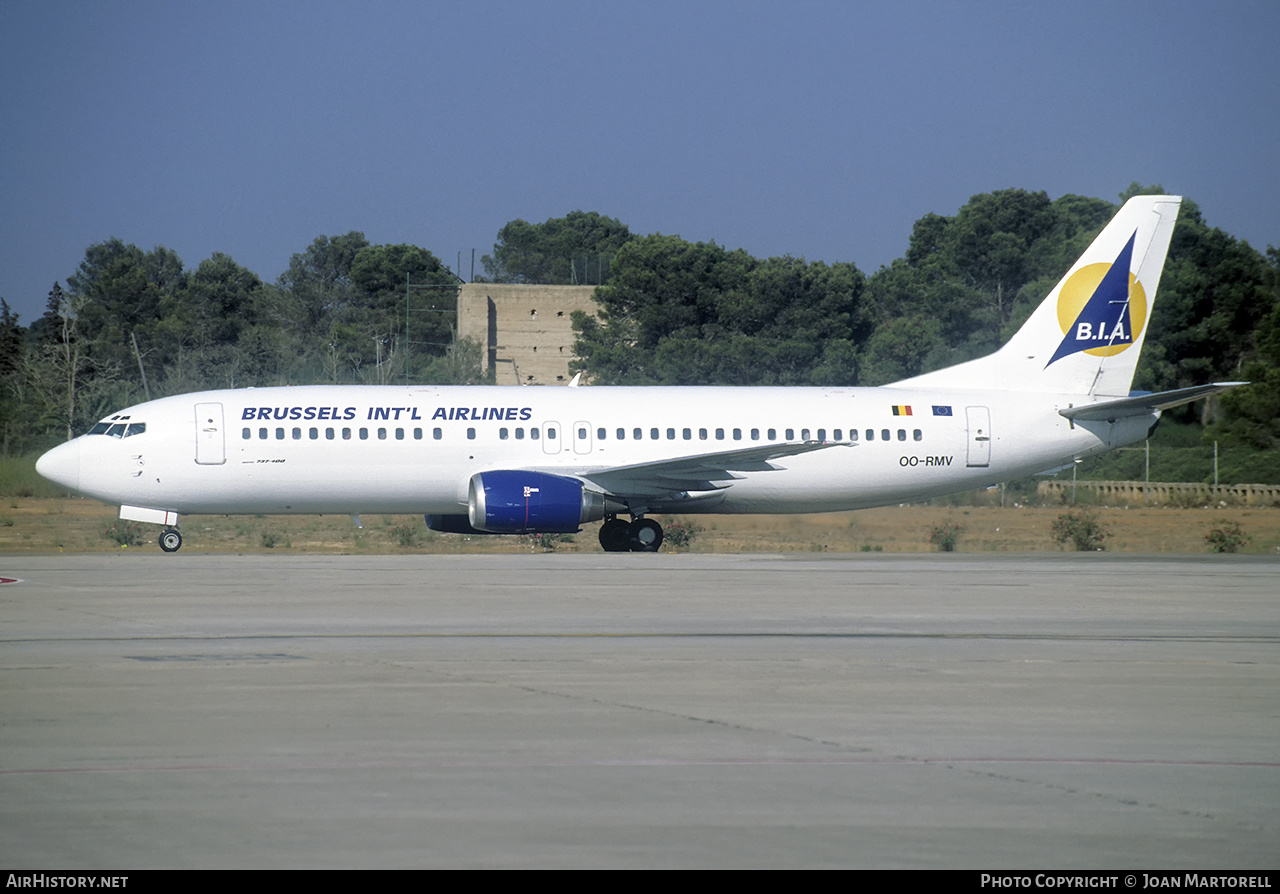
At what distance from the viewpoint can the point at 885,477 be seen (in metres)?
28.8

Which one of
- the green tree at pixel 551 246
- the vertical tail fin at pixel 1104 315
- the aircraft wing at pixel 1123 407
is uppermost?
the green tree at pixel 551 246

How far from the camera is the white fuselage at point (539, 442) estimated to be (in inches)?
1026

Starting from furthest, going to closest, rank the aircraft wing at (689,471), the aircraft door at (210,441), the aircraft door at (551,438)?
the aircraft door at (551,438)
the aircraft wing at (689,471)
the aircraft door at (210,441)

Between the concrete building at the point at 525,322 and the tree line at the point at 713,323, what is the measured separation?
4.37 metres

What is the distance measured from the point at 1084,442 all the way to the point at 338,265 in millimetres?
98413

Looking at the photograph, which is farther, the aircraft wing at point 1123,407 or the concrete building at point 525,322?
the concrete building at point 525,322

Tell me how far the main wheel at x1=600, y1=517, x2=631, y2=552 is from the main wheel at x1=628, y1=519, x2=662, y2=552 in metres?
0.10

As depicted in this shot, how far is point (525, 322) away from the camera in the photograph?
98.2m

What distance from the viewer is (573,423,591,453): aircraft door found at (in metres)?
27.1


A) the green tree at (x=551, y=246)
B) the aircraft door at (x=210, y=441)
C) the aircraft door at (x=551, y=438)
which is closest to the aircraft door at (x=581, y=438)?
the aircraft door at (x=551, y=438)

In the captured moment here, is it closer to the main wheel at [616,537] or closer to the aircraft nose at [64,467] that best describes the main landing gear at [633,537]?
the main wheel at [616,537]

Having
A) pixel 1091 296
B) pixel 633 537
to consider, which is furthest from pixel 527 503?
pixel 1091 296

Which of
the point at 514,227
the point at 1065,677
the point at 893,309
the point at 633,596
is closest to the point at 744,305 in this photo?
the point at 893,309

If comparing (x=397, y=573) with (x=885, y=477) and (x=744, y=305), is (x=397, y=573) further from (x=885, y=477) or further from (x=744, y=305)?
(x=744, y=305)
